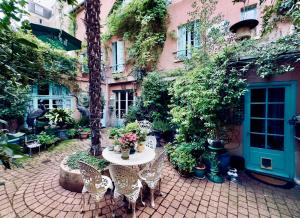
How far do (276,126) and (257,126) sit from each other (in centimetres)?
44

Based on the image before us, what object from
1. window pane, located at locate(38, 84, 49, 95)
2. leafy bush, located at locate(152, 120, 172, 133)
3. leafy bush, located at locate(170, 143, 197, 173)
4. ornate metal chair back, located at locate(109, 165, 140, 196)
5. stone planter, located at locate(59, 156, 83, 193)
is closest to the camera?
ornate metal chair back, located at locate(109, 165, 140, 196)

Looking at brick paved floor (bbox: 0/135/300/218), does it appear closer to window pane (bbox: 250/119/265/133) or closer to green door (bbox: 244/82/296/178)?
green door (bbox: 244/82/296/178)

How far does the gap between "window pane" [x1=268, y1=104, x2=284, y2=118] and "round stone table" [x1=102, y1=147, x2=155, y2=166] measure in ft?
11.8

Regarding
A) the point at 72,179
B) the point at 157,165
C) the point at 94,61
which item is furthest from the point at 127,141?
the point at 94,61

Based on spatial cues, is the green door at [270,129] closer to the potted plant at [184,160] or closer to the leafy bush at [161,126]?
the potted plant at [184,160]

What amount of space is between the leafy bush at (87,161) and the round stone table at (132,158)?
29 cm

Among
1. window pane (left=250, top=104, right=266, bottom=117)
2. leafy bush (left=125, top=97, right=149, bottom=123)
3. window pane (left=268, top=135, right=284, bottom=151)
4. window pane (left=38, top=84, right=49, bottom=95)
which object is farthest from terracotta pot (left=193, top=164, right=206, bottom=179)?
window pane (left=38, top=84, right=49, bottom=95)

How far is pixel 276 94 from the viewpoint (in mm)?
4504

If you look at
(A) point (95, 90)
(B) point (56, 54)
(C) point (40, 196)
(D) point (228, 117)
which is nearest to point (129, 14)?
(B) point (56, 54)

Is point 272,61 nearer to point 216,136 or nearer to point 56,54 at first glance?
point 216,136

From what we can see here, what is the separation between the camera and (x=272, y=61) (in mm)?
3619

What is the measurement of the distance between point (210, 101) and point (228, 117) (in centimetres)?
93

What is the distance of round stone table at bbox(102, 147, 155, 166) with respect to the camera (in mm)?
3150

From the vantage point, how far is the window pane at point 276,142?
448 centimetres
